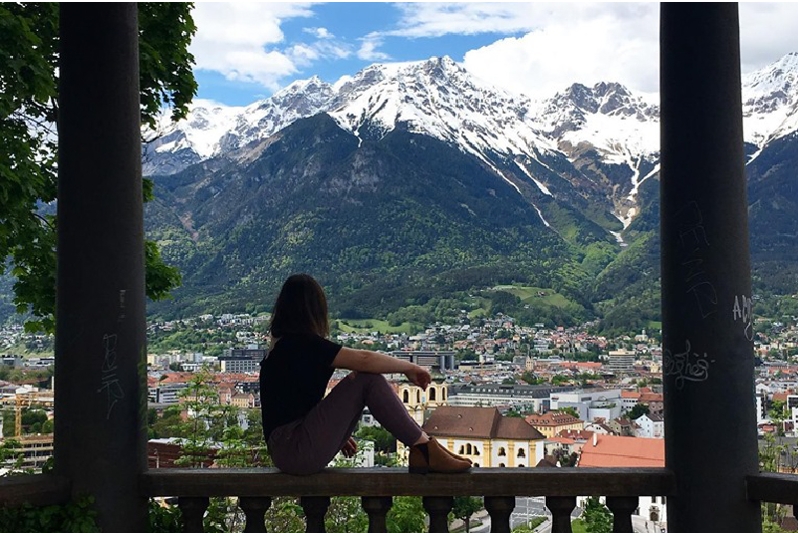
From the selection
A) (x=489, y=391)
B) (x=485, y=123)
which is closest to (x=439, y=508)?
(x=489, y=391)

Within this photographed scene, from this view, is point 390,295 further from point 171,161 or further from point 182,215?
point 171,161

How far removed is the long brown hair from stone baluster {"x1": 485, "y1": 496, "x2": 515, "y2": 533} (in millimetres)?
1107

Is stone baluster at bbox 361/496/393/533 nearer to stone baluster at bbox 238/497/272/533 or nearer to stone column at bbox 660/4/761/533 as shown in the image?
stone baluster at bbox 238/497/272/533

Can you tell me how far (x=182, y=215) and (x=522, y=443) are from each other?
32.8 meters

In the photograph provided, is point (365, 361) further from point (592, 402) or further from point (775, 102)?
point (775, 102)

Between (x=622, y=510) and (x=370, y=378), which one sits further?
(x=622, y=510)

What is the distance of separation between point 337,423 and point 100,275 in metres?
1.34

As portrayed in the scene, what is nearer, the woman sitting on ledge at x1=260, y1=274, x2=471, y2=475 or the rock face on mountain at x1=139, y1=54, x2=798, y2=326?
the woman sitting on ledge at x1=260, y1=274, x2=471, y2=475

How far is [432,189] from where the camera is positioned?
58.9 meters

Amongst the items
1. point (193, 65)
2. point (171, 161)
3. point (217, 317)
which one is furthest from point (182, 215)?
point (193, 65)

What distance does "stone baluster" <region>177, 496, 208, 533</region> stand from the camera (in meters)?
4.12

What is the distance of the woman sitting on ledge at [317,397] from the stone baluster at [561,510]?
1.42ft

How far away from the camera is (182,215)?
3719 cm

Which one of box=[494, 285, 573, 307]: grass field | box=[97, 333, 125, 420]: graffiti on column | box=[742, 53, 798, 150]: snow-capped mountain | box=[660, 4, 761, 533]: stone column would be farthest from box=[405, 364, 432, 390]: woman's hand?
box=[494, 285, 573, 307]: grass field
